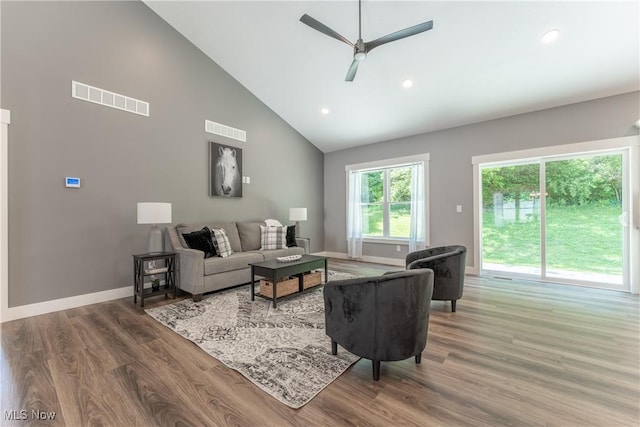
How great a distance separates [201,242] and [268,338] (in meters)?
1.98

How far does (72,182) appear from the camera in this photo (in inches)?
124

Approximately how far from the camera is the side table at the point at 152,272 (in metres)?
3.21

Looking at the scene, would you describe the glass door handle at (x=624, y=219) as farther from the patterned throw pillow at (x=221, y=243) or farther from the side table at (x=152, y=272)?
the side table at (x=152, y=272)

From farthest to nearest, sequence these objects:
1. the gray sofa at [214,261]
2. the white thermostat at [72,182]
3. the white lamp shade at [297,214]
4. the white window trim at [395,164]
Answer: the white lamp shade at [297,214]
the white window trim at [395,164]
the gray sofa at [214,261]
the white thermostat at [72,182]

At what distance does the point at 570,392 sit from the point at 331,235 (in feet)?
17.5

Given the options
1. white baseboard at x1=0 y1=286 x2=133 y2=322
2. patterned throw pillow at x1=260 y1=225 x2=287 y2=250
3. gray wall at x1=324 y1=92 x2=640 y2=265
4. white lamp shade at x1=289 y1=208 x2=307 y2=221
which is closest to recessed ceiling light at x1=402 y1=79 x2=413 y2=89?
gray wall at x1=324 y1=92 x2=640 y2=265

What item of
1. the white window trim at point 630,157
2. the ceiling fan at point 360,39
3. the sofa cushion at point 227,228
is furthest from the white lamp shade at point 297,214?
the white window trim at point 630,157

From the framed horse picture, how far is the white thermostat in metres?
1.73

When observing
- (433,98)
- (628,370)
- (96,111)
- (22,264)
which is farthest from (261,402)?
(433,98)

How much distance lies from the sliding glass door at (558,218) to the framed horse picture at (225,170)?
4.53 metres

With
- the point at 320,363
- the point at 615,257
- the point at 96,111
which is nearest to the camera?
the point at 320,363

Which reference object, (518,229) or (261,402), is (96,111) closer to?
(261,402)

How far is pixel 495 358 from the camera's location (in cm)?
205

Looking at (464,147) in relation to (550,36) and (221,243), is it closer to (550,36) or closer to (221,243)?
(550,36)
